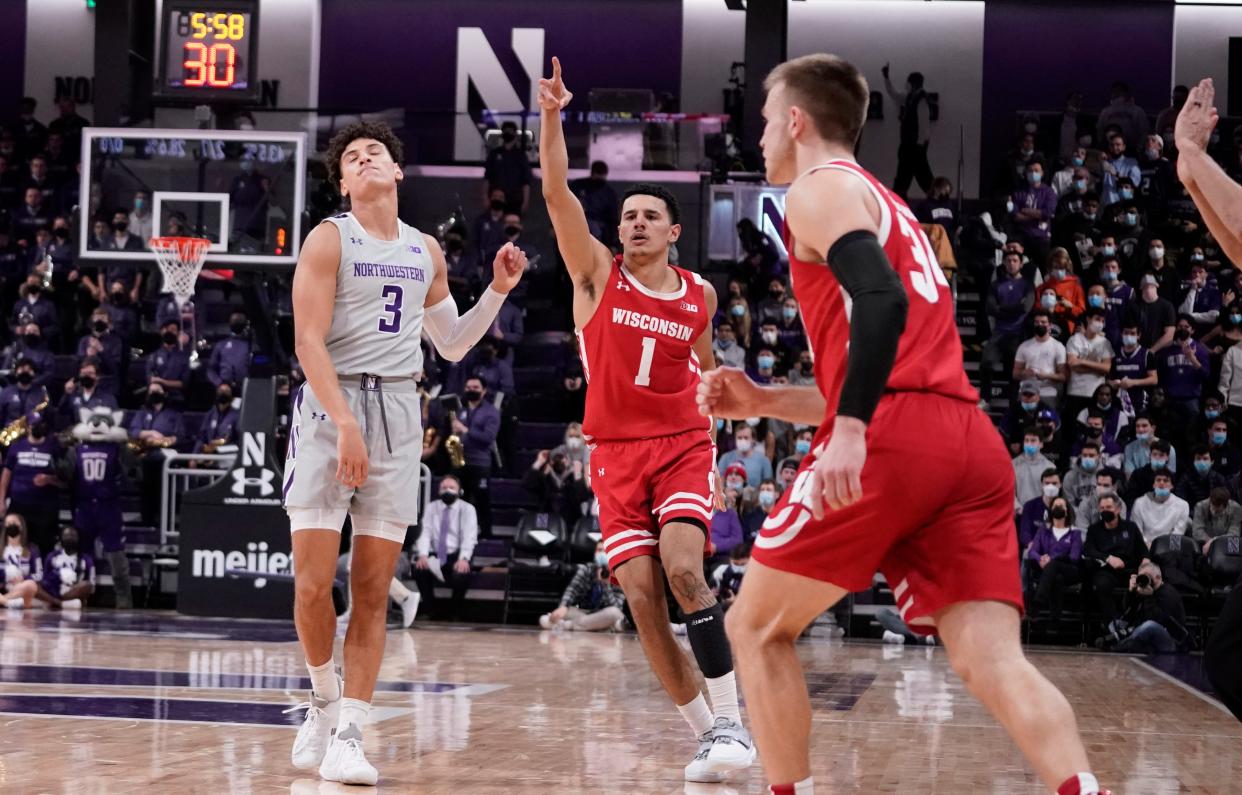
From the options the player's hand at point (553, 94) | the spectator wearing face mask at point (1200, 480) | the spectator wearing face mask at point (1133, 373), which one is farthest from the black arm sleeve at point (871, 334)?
the spectator wearing face mask at point (1133, 373)

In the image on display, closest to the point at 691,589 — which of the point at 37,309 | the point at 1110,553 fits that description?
the point at 1110,553

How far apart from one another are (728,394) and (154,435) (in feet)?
44.0

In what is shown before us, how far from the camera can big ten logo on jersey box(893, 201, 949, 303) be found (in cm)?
363

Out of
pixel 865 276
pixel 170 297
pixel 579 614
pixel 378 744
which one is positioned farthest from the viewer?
pixel 170 297

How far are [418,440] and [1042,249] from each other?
15028 mm

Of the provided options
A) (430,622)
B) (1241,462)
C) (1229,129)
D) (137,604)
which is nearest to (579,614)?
(430,622)

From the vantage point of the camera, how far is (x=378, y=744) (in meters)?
5.95

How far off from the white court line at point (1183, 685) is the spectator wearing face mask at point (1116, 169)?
8.64 metres

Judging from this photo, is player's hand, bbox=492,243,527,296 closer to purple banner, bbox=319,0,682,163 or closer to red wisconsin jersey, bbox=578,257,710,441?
red wisconsin jersey, bbox=578,257,710,441

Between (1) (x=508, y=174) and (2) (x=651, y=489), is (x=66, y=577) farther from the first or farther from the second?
(2) (x=651, y=489)

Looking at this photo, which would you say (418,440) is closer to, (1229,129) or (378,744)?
(378,744)

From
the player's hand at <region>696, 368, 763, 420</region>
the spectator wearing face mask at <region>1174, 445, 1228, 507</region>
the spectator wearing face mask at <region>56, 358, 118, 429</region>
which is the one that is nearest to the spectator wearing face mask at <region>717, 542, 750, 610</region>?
the spectator wearing face mask at <region>1174, 445, 1228, 507</region>

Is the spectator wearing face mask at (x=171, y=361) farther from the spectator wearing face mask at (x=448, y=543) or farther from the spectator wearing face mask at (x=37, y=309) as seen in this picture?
the spectator wearing face mask at (x=448, y=543)

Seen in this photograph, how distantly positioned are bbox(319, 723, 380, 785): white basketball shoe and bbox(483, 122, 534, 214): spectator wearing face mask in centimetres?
1489
